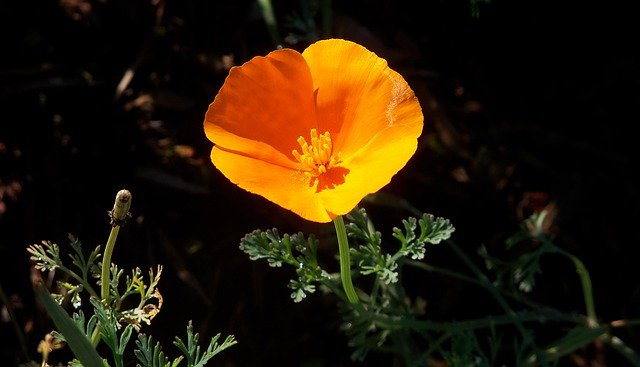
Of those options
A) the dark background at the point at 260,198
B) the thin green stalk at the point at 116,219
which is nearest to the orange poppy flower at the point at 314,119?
the thin green stalk at the point at 116,219

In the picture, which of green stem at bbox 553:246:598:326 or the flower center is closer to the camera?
the flower center

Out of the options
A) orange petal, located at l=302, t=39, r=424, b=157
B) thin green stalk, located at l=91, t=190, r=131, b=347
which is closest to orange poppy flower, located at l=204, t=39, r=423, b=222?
orange petal, located at l=302, t=39, r=424, b=157

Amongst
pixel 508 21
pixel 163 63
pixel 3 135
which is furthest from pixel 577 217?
pixel 3 135

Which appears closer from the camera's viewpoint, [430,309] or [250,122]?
[250,122]

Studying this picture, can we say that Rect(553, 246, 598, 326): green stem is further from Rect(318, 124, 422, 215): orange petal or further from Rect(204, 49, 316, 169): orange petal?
Rect(204, 49, 316, 169): orange petal

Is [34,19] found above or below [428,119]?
above

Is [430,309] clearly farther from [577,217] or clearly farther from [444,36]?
[444,36]
